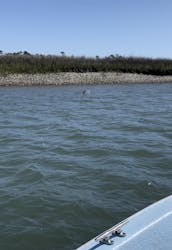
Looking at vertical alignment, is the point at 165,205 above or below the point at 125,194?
above

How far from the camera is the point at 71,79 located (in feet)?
99.4

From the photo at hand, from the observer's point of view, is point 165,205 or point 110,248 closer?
point 110,248

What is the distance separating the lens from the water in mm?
5561

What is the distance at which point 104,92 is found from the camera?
79.3 feet

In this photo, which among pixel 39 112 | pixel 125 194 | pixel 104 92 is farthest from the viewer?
pixel 104 92

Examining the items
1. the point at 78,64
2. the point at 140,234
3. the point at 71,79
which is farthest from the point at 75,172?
the point at 78,64

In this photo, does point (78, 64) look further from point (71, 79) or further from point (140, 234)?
point (140, 234)

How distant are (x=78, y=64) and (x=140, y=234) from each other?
33.0m

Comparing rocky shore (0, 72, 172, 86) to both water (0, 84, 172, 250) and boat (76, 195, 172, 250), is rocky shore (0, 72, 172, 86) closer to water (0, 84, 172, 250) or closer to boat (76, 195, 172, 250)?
water (0, 84, 172, 250)

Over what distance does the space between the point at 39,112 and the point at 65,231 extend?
36.2ft

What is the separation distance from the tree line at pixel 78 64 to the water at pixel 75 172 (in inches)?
721

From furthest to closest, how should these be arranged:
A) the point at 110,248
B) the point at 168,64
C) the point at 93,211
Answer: the point at 168,64 < the point at 93,211 < the point at 110,248

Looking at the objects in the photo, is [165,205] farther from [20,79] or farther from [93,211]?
[20,79]

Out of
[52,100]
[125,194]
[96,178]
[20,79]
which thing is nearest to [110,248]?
[125,194]
